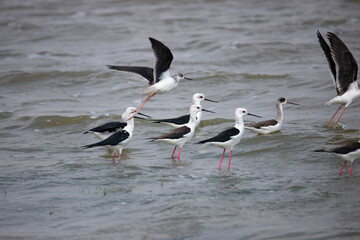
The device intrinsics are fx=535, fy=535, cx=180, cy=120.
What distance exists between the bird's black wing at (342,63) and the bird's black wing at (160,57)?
9.60 ft

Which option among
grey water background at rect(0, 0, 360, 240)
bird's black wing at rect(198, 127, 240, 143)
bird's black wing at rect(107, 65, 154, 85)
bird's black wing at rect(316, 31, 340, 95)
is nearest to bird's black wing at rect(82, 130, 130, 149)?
grey water background at rect(0, 0, 360, 240)

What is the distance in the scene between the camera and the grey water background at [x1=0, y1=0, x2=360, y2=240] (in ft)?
20.0

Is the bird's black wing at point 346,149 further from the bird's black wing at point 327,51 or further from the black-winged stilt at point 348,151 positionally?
the bird's black wing at point 327,51

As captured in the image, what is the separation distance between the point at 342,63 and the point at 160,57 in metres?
3.41

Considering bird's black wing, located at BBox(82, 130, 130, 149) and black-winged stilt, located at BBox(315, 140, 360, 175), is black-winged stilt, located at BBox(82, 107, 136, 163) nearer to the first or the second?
bird's black wing, located at BBox(82, 130, 130, 149)

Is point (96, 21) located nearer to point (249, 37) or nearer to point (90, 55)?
point (90, 55)

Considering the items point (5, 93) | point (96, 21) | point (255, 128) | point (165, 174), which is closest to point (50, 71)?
point (5, 93)

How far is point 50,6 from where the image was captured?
2633 centimetres

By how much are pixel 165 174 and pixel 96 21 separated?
1649 centimetres

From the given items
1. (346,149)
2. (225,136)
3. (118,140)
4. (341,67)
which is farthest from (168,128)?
(346,149)

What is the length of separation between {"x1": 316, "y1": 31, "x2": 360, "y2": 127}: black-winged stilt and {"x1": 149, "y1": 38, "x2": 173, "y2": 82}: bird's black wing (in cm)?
282

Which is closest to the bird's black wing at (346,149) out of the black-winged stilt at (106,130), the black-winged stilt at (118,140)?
the black-winged stilt at (118,140)

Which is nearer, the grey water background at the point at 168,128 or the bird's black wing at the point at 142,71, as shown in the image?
the grey water background at the point at 168,128

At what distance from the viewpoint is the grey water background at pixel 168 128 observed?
6.09 m
